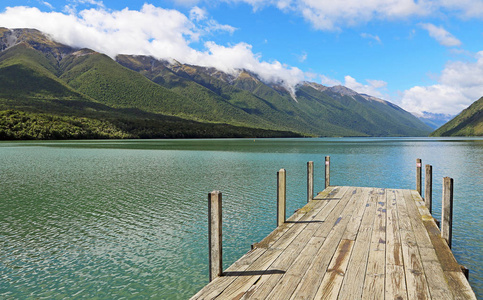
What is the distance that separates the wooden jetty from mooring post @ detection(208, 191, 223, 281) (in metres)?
0.02

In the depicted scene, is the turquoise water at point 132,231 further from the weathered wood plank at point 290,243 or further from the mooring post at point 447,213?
the weathered wood plank at point 290,243

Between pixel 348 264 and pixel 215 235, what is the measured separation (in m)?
2.73

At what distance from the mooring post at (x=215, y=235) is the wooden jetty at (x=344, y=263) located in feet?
0.06

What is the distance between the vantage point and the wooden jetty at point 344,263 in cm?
500

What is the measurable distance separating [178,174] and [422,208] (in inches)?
897

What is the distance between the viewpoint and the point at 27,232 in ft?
39.9

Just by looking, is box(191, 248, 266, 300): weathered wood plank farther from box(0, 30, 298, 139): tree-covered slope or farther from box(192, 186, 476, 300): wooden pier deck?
box(0, 30, 298, 139): tree-covered slope

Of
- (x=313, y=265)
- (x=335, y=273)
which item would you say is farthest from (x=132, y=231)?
(x=335, y=273)

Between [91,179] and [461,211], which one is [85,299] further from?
[91,179]

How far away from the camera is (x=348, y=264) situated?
611cm

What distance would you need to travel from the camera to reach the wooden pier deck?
4996 mm

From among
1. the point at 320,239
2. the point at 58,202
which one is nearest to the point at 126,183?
the point at 58,202

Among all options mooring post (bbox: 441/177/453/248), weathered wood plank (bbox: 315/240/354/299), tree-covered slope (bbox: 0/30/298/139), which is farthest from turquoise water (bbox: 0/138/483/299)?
tree-covered slope (bbox: 0/30/298/139)

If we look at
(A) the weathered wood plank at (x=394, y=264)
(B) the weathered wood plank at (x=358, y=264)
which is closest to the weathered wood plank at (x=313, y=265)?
(B) the weathered wood plank at (x=358, y=264)
